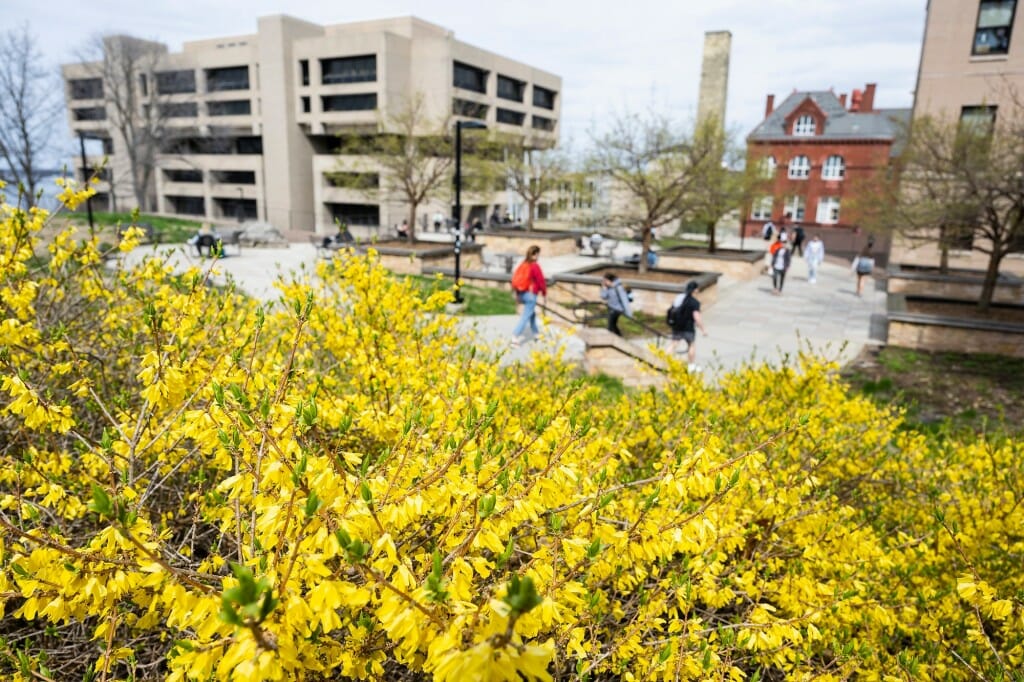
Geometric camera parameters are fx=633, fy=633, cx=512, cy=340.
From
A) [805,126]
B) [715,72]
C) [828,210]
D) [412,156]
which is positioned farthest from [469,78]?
[828,210]

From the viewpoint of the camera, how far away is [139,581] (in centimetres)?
224

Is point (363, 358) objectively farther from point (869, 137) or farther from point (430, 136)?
point (869, 137)

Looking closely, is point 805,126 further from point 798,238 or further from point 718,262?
point 718,262

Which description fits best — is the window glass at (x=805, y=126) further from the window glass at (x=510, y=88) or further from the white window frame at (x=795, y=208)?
the window glass at (x=510, y=88)

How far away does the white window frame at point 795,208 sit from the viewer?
42.9 m

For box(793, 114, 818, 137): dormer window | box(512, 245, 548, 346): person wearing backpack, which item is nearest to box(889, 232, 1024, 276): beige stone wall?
box(793, 114, 818, 137): dormer window

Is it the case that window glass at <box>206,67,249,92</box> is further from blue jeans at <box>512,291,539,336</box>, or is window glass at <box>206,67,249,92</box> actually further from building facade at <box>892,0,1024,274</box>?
blue jeans at <box>512,291,539,336</box>

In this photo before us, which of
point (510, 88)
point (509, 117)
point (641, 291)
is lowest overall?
point (641, 291)

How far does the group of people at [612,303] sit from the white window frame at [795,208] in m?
34.9

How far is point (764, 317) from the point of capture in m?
17.6

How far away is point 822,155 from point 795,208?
12.2 feet

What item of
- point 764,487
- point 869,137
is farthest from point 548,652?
point 869,137

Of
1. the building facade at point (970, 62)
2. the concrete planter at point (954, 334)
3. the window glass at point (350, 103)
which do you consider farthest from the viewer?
the window glass at point (350, 103)

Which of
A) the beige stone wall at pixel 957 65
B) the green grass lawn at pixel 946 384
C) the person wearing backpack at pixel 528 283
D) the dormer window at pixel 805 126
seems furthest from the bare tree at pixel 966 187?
the dormer window at pixel 805 126
